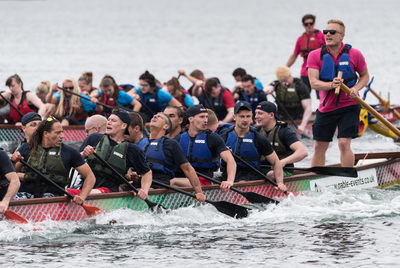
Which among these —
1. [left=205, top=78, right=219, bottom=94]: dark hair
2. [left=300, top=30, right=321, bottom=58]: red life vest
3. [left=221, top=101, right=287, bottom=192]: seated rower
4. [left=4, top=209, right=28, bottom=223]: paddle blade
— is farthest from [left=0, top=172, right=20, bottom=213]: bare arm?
[left=300, top=30, right=321, bottom=58]: red life vest

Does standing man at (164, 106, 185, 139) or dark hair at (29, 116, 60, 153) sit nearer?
dark hair at (29, 116, 60, 153)

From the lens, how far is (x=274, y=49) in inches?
2493

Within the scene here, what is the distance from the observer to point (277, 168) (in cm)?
1207

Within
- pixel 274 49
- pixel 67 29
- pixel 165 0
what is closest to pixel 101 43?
pixel 274 49

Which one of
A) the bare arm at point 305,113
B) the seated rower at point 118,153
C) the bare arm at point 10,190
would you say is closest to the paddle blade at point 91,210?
the seated rower at point 118,153

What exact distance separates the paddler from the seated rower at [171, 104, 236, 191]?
0.20 meters

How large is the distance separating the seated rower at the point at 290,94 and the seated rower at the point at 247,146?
724 centimetres

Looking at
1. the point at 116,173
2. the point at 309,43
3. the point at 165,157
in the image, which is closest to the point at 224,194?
the point at 165,157

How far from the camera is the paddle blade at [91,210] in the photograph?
10484mm

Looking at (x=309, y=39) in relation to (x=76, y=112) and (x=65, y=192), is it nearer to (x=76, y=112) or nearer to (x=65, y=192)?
(x=76, y=112)

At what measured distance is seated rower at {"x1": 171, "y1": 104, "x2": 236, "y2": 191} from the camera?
11602mm

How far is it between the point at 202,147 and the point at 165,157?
61cm

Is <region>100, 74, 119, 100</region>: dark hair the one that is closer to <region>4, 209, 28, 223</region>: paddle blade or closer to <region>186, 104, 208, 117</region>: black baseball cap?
<region>186, 104, 208, 117</region>: black baseball cap

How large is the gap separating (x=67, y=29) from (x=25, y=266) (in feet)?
275
